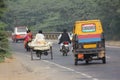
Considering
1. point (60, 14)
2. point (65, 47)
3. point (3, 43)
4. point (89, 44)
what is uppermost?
point (60, 14)

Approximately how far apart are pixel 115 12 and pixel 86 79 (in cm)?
4657

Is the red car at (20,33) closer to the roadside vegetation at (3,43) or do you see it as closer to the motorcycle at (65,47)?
the motorcycle at (65,47)

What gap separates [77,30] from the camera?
28.8m

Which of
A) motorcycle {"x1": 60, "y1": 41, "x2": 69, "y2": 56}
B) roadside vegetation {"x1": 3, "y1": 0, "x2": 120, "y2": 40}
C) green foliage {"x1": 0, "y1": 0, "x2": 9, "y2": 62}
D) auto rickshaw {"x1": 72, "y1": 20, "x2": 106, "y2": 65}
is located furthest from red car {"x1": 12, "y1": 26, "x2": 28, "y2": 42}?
auto rickshaw {"x1": 72, "y1": 20, "x2": 106, "y2": 65}

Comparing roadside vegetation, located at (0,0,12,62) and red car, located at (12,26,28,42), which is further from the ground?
roadside vegetation, located at (0,0,12,62)

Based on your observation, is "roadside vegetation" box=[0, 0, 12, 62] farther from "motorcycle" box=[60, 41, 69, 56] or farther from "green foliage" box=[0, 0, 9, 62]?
"motorcycle" box=[60, 41, 69, 56]

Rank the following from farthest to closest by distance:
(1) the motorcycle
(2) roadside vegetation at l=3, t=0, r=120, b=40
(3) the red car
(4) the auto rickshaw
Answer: (2) roadside vegetation at l=3, t=0, r=120, b=40
(3) the red car
(1) the motorcycle
(4) the auto rickshaw

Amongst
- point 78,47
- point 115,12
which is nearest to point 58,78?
point 78,47

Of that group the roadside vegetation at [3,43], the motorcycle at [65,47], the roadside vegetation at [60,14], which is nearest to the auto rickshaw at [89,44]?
the roadside vegetation at [3,43]

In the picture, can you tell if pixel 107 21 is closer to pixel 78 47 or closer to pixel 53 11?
pixel 53 11

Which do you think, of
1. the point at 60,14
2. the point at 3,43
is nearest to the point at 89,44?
the point at 3,43

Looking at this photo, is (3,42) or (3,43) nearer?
(3,43)

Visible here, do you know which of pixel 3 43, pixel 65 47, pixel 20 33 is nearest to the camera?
pixel 3 43

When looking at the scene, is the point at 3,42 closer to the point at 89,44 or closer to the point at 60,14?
the point at 89,44
